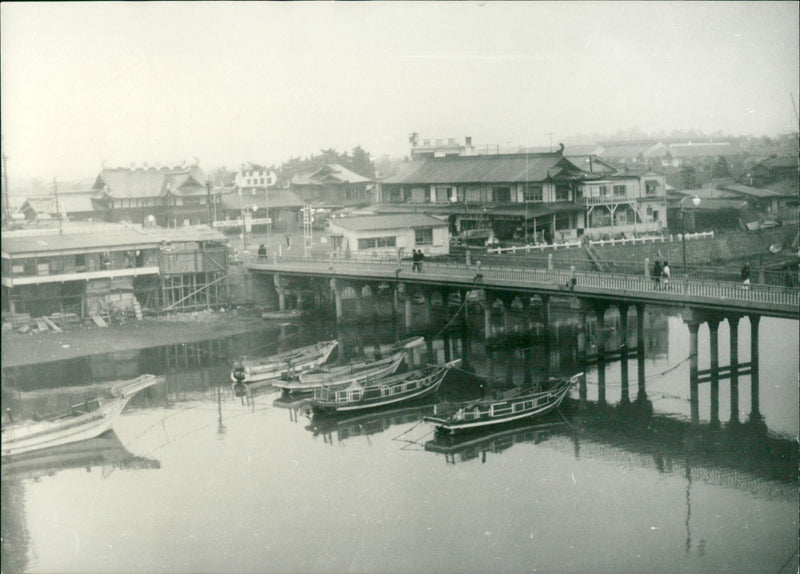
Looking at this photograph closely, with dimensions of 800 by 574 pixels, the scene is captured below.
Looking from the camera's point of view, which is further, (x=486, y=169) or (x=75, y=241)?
(x=486, y=169)

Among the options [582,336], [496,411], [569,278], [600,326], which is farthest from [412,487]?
[582,336]

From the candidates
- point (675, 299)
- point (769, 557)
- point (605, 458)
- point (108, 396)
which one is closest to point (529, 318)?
point (675, 299)

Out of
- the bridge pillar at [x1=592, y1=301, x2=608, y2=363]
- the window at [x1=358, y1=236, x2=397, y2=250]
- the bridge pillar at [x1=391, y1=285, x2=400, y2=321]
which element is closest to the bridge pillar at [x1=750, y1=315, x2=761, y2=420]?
the bridge pillar at [x1=592, y1=301, x2=608, y2=363]

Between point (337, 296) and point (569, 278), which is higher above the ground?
point (569, 278)

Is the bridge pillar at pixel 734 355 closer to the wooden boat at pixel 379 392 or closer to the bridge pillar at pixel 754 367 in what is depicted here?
the bridge pillar at pixel 754 367

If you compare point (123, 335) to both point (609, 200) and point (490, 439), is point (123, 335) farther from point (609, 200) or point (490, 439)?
point (609, 200)

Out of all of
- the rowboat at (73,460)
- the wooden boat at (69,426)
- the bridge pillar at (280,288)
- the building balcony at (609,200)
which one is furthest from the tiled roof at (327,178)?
the rowboat at (73,460)

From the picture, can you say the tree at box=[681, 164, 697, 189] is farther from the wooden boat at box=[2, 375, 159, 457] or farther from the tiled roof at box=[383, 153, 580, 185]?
the wooden boat at box=[2, 375, 159, 457]
